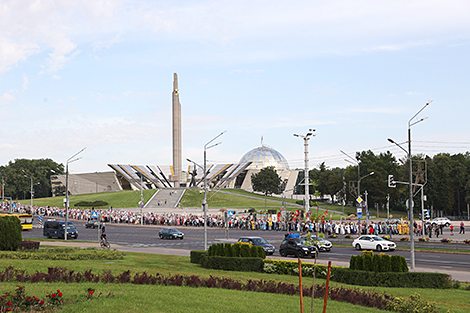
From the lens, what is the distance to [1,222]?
23047 millimetres

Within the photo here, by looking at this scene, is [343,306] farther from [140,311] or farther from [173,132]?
[173,132]

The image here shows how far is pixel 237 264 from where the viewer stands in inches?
769

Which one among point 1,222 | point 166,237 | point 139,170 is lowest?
point 166,237

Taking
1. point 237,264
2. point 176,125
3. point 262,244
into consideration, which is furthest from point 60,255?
point 176,125

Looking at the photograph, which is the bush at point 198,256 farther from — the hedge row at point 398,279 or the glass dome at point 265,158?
the glass dome at point 265,158

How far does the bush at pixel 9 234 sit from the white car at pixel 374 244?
77.5 ft

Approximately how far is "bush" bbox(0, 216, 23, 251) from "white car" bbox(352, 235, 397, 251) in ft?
77.5

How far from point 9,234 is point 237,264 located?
41.9 ft

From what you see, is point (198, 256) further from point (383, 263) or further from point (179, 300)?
point (179, 300)

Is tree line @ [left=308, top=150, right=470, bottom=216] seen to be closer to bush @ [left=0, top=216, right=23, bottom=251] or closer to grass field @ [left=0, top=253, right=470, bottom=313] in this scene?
bush @ [left=0, top=216, right=23, bottom=251]

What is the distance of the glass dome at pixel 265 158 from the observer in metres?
160

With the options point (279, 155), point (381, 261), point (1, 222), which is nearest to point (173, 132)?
point (279, 155)

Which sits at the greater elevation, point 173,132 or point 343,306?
point 173,132

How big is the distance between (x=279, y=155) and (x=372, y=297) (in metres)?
156
